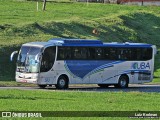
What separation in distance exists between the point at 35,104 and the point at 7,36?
2833cm

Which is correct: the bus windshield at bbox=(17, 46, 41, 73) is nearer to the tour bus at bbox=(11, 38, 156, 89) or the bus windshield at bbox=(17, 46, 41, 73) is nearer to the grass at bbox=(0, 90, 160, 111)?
the tour bus at bbox=(11, 38, 156, 89)

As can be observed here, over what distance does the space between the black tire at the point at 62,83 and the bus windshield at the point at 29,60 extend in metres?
1.66

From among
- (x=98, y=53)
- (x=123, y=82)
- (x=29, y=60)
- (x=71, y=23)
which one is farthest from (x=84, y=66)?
(x=71, y=23)

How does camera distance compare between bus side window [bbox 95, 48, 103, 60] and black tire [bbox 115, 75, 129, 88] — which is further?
black tire [bbox 115, 75, 129, 88]

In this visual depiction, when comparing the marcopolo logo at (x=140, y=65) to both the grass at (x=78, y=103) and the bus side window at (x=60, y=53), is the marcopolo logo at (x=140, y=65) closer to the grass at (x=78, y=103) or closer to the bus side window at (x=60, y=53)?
the bus side window at (x=60, y=53)

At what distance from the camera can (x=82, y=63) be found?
3956cm

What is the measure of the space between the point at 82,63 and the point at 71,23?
23959 millimetres

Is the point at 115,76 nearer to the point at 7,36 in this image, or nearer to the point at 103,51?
the point at 103,51

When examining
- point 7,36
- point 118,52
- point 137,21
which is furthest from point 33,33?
point 137,21

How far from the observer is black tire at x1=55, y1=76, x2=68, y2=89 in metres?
38.3

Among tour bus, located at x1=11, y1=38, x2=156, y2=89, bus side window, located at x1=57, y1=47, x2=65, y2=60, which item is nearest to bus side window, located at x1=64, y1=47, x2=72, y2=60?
tour bus, located at x1=11, y1=38, x2=156, y2=89

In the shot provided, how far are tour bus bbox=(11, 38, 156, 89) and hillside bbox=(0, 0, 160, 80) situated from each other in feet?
17.9

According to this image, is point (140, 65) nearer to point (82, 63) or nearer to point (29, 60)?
point (82, 63)

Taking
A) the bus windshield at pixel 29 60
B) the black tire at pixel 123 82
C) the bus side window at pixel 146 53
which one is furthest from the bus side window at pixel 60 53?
the bus side window at pixel 146 53
